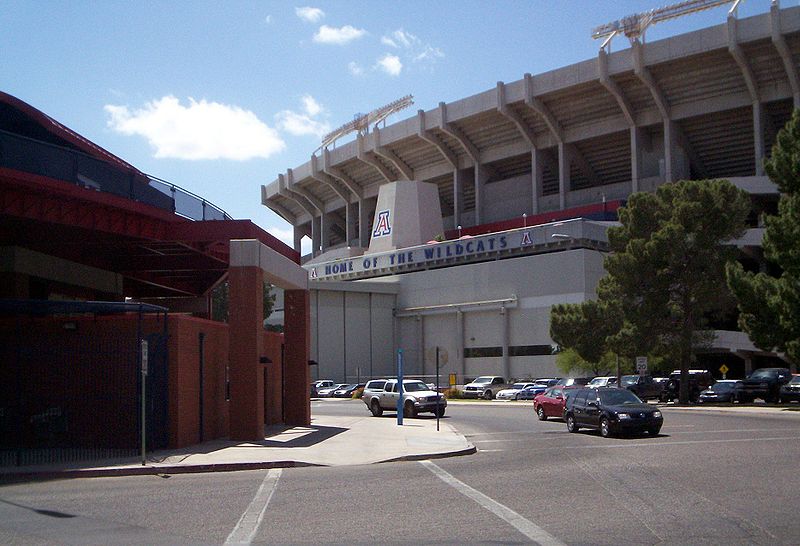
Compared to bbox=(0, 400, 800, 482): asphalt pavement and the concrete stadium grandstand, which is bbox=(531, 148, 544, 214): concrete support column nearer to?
the concrete stadium grandstand

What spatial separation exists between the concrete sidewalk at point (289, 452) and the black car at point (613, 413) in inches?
157

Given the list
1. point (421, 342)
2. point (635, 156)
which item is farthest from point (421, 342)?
point (635, 156)

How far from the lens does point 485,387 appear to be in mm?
64375

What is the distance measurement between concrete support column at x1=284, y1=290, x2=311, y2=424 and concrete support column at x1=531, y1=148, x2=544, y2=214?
50.8 m

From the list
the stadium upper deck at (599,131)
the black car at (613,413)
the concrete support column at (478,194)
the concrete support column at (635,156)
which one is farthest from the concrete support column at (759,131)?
the black car at (613,413)

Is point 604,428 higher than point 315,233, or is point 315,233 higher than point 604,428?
point 315,233

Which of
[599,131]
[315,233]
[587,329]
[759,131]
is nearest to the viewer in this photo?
[587,329]

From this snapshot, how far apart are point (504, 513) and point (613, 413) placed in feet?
44.8

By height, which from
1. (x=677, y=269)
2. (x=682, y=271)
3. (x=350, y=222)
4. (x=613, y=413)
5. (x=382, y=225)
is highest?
(x=350, y=222)


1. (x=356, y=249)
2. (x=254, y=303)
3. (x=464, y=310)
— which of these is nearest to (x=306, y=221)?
(x=356, y=249)

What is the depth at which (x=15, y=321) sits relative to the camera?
22.5m

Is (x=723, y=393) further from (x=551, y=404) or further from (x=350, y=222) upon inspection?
(x=350, y=222)

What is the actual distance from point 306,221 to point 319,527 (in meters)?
107

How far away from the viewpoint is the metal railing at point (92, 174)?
20.6 meters
